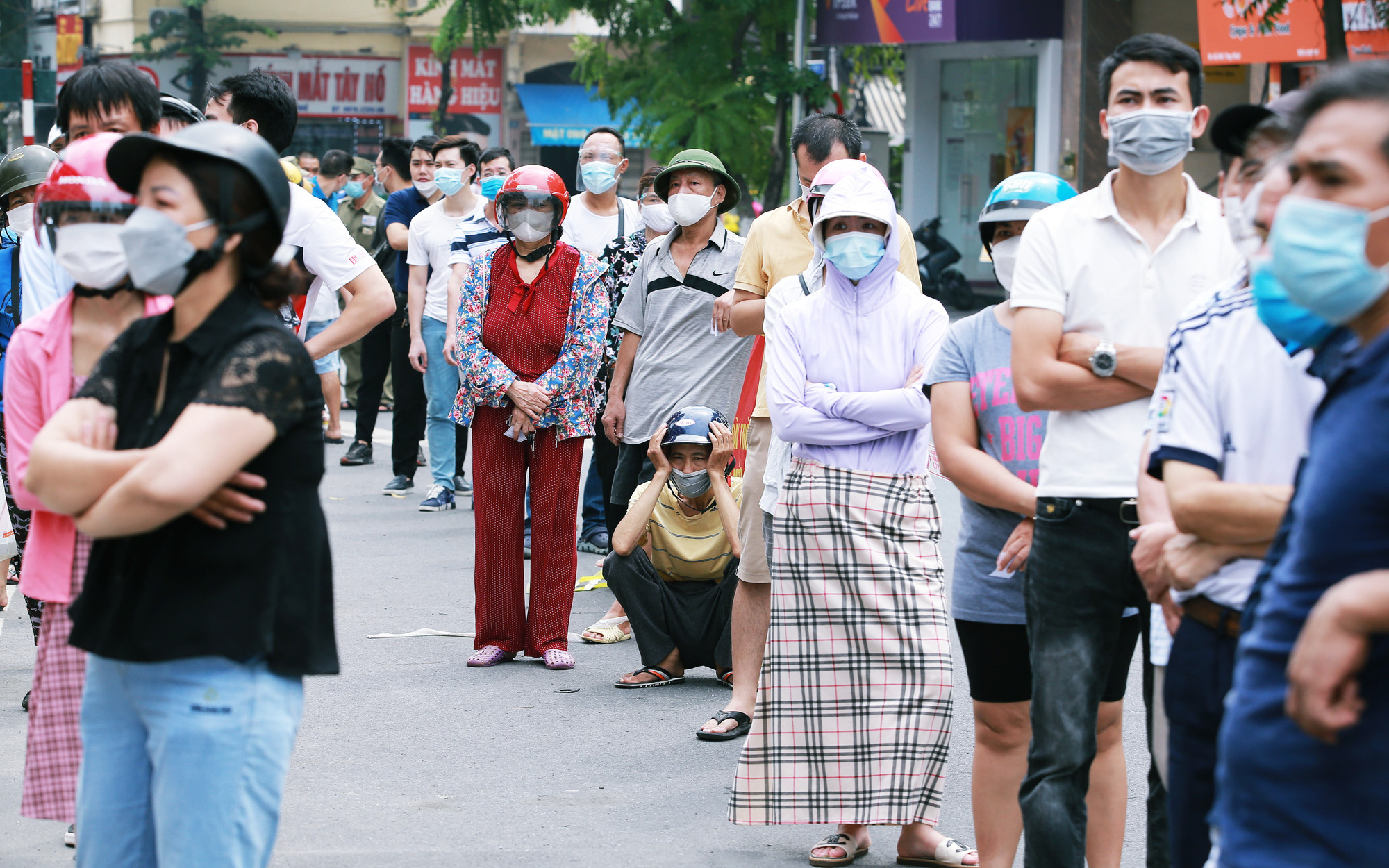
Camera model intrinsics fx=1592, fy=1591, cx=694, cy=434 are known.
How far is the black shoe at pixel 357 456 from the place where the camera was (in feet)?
38.9

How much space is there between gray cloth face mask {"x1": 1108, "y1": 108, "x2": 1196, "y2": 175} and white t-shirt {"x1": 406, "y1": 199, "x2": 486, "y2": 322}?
6973 mm

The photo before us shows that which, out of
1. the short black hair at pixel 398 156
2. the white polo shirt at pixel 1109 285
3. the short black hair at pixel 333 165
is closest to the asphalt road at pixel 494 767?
the white polo shirt at pixel 1109 285

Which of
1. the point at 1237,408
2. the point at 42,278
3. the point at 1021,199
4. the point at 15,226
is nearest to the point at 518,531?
the point at 15,226

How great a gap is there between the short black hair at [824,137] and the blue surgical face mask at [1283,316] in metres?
3.89

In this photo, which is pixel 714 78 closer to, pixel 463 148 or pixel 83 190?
pixel 463 148

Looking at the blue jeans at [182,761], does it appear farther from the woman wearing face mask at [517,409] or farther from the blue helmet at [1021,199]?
the woman wearing face mask at [517,409]

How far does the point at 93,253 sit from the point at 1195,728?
7.68ft

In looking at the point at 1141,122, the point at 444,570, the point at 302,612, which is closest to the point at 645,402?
the point at 444,570

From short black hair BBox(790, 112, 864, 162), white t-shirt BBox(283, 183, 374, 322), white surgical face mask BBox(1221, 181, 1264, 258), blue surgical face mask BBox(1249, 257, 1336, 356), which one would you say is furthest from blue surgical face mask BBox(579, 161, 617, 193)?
blue surgical face mask BBox(1249, 257, 1336, 356)

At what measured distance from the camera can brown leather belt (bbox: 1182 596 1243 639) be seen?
2.69 metres

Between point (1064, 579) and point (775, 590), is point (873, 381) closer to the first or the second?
point (775, 590)

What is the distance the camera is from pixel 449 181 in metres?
10.5

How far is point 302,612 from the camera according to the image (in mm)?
2713

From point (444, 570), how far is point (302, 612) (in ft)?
19.0
